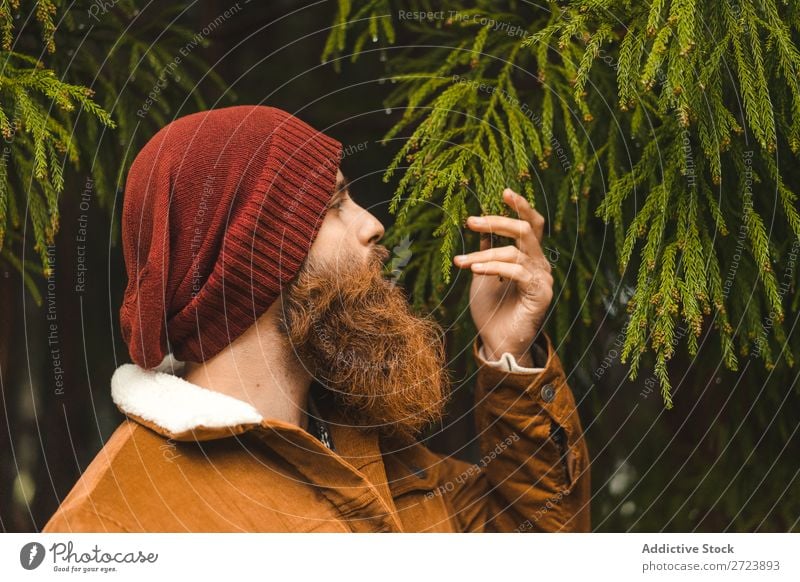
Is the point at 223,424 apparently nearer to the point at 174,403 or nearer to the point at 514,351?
the point at 174,403

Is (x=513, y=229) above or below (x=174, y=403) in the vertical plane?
above

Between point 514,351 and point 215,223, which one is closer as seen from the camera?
point 215,223

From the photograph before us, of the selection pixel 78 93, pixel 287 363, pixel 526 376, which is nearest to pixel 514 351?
pixel 526 376

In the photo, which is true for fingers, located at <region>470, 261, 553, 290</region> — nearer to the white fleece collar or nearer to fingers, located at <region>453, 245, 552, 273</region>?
fingers, located at <region>453, 245, 552, 273</region>

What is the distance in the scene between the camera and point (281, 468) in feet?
5.49

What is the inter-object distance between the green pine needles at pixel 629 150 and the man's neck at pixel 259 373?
381 mm

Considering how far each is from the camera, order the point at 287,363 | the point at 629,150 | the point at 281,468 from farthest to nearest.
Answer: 1. the point at 629,150
2. the point at 287,363
3. the point at 281,468

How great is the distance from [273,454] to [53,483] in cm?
89

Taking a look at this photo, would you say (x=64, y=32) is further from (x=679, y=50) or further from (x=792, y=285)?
(x=792, y=285)

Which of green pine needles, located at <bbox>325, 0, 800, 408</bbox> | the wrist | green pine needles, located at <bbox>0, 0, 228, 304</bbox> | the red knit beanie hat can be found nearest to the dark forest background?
green pine needles, located at <bbox>0, 0, 228, 304</bbox>

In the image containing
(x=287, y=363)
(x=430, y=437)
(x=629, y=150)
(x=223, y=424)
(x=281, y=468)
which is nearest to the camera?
(x=223, y=424)

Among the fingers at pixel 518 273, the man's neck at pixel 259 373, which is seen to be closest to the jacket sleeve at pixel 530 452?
the fingers at pixel 518 273

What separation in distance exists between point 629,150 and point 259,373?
3.18 ft

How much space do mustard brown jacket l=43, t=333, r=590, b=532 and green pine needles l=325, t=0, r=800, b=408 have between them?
27cm
